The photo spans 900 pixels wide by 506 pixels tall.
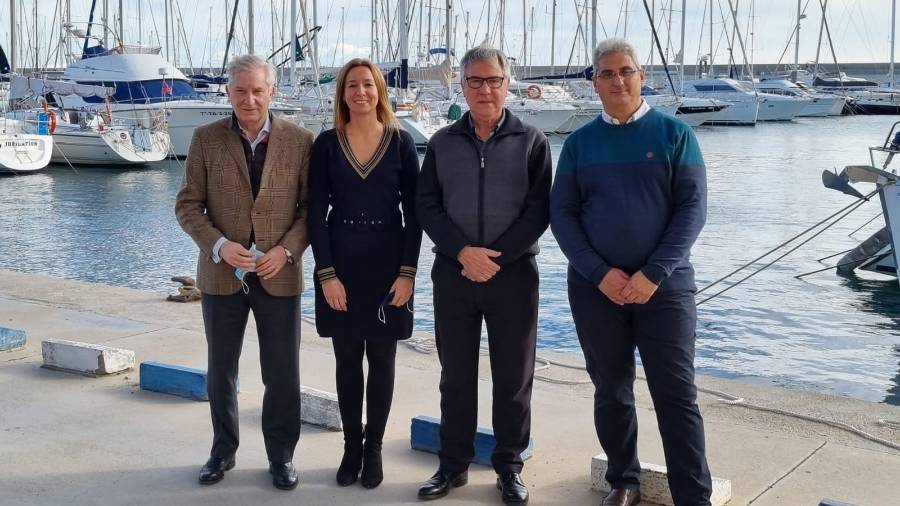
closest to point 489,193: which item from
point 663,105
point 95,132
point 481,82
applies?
point 481,82

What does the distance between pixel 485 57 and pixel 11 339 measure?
3.99 m

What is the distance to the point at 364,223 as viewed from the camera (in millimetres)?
4113

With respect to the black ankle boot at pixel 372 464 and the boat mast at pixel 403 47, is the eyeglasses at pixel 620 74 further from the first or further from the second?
the boat mast at pixel 403 47

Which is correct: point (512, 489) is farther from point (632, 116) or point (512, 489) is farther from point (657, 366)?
point (632, 116)

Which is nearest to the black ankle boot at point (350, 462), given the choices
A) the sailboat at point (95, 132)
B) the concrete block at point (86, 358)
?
the concrete block at point (86, 358)

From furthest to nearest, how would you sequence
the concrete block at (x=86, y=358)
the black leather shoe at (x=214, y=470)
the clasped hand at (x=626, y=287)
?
the concrete block at (x=86, y=358) < the black leather shoe at (x=214, y=470) < the clasped hand at (x=626, y=287)

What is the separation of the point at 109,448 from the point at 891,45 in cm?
8008

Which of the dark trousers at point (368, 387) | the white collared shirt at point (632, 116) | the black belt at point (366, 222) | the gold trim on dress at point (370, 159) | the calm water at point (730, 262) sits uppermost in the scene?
the white collared shirt at point (632, 116)

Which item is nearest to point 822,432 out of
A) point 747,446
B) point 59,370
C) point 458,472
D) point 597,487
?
point 747,446

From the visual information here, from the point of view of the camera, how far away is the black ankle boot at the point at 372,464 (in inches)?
166

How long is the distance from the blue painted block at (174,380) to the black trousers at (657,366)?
7.72ft

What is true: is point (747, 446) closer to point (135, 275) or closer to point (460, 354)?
point (460, 354)

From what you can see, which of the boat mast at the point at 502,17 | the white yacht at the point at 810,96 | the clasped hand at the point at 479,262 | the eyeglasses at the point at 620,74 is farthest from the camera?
the white yacht at the point at 810,96

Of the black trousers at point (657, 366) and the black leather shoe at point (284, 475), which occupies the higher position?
the black trousers at point (657, 366)
